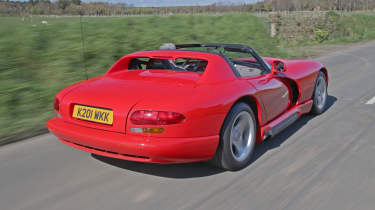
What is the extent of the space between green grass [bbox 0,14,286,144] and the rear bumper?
189 centimetres

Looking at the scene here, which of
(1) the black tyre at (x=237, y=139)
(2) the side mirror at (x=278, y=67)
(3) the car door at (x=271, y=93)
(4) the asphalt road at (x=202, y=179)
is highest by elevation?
(2) the side mirror at (x=278, y=67)

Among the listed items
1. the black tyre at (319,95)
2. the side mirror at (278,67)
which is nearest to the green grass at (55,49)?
the side mirror at (278,67)

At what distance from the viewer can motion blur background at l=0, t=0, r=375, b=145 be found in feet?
20.0

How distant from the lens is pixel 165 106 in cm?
311

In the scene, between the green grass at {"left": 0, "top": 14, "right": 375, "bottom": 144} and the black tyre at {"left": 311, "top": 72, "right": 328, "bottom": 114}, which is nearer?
the black tyre at {"left": 311, "top": 72, "right": 328, "bottom": 114}

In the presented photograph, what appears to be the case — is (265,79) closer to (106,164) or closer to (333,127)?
(333,127)

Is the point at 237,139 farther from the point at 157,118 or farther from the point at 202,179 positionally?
the point at 157,118

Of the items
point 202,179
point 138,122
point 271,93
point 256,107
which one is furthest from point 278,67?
point 138,122

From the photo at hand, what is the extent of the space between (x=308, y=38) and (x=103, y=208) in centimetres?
2343

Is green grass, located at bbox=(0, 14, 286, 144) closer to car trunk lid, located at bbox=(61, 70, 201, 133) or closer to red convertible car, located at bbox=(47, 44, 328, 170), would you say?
car trunk lid, located at bbox=(61, 70, 201, 133)

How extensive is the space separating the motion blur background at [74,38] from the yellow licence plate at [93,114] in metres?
1.73

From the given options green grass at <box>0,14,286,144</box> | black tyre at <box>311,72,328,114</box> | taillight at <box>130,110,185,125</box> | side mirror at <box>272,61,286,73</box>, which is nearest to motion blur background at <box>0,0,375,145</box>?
green grass at <box>0,14,286,144</box>

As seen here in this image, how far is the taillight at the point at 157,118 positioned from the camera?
3.09 m

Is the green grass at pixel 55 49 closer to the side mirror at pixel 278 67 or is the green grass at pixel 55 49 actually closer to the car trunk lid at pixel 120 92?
the car trunk lid at pixel 120 92
